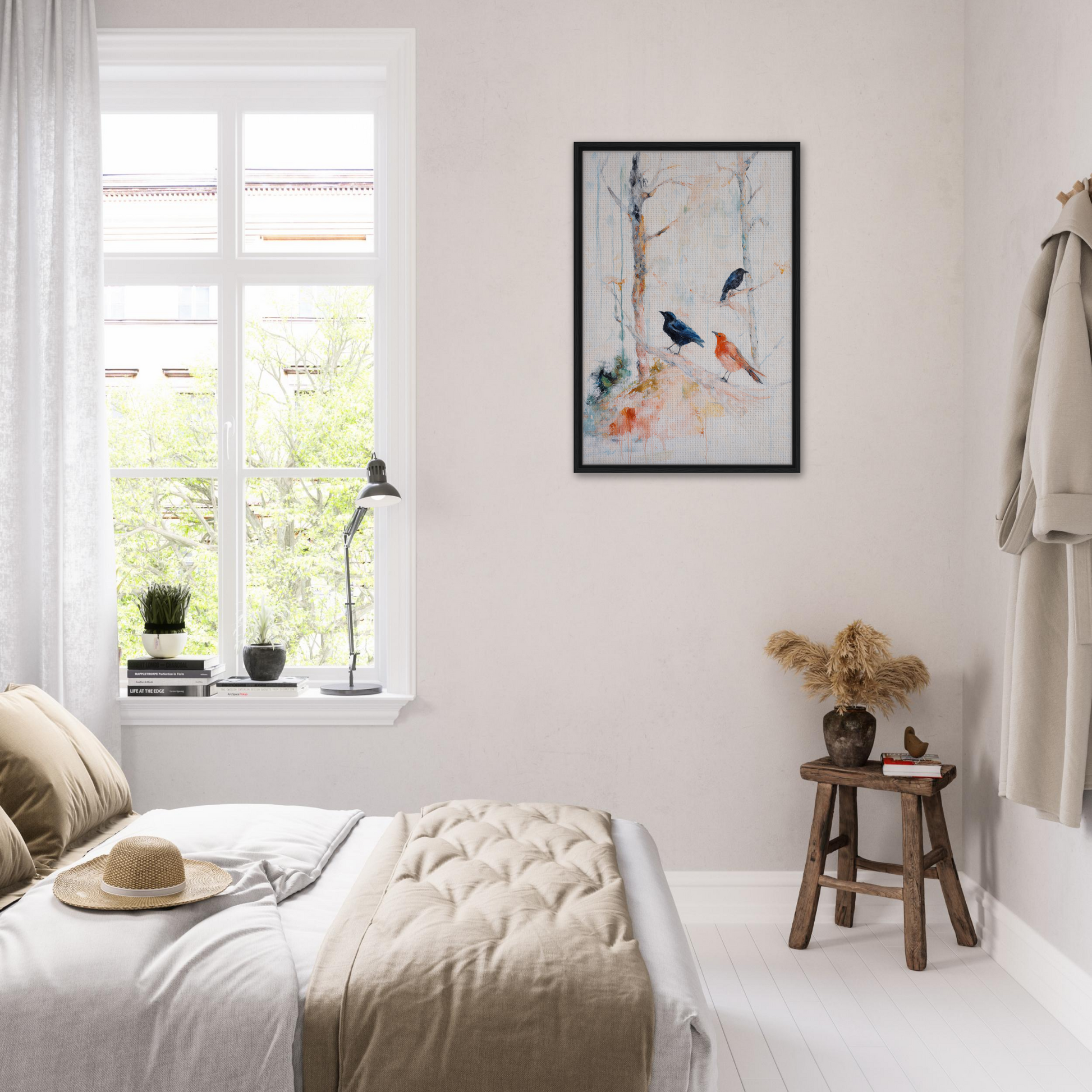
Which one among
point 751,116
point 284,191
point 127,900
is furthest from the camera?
point 284,191

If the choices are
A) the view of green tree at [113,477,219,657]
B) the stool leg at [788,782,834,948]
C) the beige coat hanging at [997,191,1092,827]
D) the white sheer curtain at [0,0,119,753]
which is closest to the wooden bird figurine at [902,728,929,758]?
the stool leg at [788,782,834,948]

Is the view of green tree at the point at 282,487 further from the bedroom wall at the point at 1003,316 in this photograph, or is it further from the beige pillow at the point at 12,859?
the bedroom wall at the point at 1003,316

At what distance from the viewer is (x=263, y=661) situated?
2.99 m

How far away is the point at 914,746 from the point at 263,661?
6.33ft

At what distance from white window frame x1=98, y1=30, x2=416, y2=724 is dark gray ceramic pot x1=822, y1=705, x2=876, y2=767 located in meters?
1.27

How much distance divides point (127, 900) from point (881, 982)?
190cm

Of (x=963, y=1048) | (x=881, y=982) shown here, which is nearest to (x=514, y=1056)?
(x=963, y=1048)

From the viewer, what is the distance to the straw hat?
61.1 inches

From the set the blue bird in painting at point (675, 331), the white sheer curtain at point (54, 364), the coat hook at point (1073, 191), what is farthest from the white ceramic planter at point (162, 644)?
the coat hook at point (1073, 191)

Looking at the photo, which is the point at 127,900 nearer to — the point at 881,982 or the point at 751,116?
the point at 881,982

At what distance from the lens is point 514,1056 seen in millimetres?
1334

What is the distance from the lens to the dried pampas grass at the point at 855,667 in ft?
8.97

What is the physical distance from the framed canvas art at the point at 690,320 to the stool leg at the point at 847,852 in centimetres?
99

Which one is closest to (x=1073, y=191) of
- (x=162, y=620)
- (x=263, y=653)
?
(x=263, y=653)
